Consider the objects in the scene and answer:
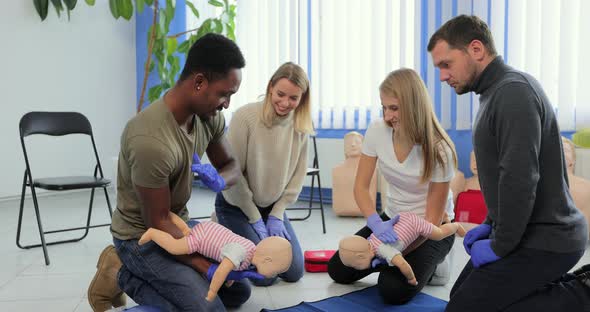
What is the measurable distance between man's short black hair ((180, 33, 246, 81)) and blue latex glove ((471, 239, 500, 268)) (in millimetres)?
923

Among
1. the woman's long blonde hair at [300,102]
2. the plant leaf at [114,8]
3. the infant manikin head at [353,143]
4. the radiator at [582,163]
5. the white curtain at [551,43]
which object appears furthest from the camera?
the plant leaf at [114,8]

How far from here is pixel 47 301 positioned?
2.12 metres

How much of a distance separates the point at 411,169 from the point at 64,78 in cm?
372

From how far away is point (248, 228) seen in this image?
243cm

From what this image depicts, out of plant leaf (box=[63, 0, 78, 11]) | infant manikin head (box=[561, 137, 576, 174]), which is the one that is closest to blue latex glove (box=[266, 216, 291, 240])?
Answer: infant manikin head (box=[561, 137, 576, 174])

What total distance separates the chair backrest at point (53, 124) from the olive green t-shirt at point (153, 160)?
1532 mm

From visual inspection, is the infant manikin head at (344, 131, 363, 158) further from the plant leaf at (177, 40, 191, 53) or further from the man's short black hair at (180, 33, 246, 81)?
the man's short black hair at (180, 33, 246, 81)

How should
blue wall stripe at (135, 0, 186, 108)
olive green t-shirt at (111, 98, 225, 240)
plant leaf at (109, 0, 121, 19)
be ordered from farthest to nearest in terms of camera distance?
blue wall stripe at (135, 0, 186, 108)
plant leaf at (109, 0, 121, 19)
olive green t-shirt at (111, 98, 225, 240)

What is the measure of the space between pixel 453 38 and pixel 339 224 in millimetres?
2243

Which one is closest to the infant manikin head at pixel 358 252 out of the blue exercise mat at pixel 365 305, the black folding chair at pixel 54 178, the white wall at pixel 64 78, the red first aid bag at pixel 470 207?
the blue exercise mat at pixel 365 305

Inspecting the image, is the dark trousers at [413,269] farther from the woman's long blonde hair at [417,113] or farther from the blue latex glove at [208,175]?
the blue latex glove at [208,175]

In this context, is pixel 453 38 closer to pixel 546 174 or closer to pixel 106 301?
pixel 546 174

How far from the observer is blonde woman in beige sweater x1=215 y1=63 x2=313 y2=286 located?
2398 millimetres

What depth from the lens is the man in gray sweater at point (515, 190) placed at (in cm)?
148
